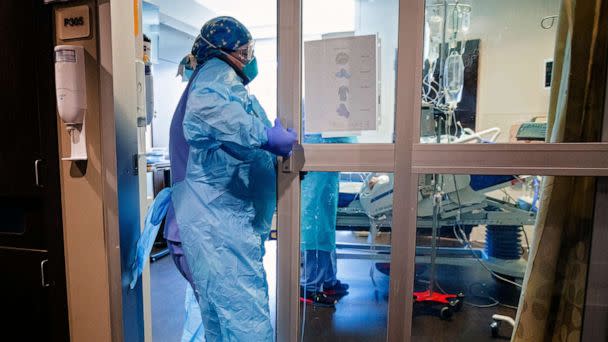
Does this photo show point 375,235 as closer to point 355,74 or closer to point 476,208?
point 476,208

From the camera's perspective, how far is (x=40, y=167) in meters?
1.18

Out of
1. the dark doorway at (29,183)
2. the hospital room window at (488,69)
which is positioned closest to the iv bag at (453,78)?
the hospital room window at (488,69)

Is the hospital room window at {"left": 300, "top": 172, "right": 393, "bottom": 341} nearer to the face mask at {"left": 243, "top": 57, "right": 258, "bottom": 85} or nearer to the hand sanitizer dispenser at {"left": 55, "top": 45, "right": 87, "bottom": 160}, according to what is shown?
the face mask at {"left": 243, "top": 57, "right": 258, "bottom": 85}

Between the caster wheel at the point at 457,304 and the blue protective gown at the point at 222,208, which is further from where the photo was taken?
the caster wheel at the point at 457,304

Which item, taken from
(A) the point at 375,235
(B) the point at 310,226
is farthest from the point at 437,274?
(B) the point at 310,226

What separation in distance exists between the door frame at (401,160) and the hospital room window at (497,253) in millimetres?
94

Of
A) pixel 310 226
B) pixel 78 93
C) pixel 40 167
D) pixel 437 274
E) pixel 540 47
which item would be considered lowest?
pixel 437 274

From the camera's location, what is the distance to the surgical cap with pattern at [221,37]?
1.15m

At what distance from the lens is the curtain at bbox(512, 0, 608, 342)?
37.8 inches

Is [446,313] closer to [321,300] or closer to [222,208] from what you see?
[321,300]

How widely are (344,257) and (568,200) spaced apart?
1.67 metres

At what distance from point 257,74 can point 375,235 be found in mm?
1457

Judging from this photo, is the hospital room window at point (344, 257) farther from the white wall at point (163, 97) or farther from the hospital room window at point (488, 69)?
the white wall at point (163, 97)

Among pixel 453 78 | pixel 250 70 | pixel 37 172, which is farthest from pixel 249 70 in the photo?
pixel 453 78
